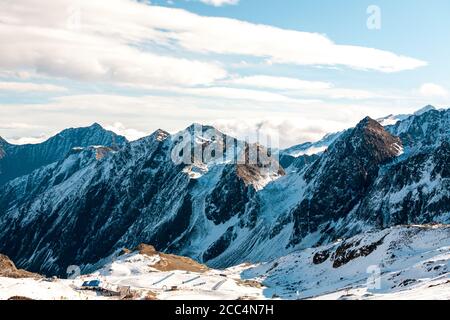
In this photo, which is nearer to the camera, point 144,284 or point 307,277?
point 144,284

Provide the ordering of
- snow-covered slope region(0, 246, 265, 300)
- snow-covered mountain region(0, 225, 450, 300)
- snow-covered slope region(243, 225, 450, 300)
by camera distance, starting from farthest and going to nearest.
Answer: snow-covered slope region(243, 225, 450, 300), snow-covered mountain region(0, 225, 450, 300), snow-covered slope region(0, 246, 265, 300)

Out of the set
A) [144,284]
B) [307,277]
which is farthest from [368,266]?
[144,284]

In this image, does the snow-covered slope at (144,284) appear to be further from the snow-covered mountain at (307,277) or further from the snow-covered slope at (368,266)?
the snow-covered slope at (368,266)

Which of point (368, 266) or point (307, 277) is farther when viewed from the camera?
point (307, 277)

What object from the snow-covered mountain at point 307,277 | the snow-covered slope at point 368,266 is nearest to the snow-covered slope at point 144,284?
the snow-covered mountain at point 307,277

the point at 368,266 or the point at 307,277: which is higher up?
the point at 368,266


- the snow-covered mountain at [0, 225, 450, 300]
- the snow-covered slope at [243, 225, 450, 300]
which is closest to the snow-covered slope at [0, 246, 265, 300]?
the snow-covered mountain at [0, 225, 450, 300]

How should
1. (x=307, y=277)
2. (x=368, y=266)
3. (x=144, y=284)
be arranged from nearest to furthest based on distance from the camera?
1. (x=368, y=266)
2. (x=144, y=284)
3. (x=307, y=277)

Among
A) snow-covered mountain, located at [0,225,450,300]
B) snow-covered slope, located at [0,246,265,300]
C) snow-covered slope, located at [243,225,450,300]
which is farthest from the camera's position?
snow-covered slope, located at [243,225,450,300]

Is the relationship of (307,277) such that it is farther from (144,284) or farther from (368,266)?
(144,284)

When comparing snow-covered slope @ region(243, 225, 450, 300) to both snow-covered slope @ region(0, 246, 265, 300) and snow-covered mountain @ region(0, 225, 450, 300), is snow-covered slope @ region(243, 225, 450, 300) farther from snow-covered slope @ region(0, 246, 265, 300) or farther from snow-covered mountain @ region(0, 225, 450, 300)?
snow-covered slope @ region(0, 246, 265, 300)

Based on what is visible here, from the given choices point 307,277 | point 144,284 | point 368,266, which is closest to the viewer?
point 368,266

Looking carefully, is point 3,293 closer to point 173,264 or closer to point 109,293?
point 109,293

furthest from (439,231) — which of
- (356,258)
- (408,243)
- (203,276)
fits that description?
(203,276)
